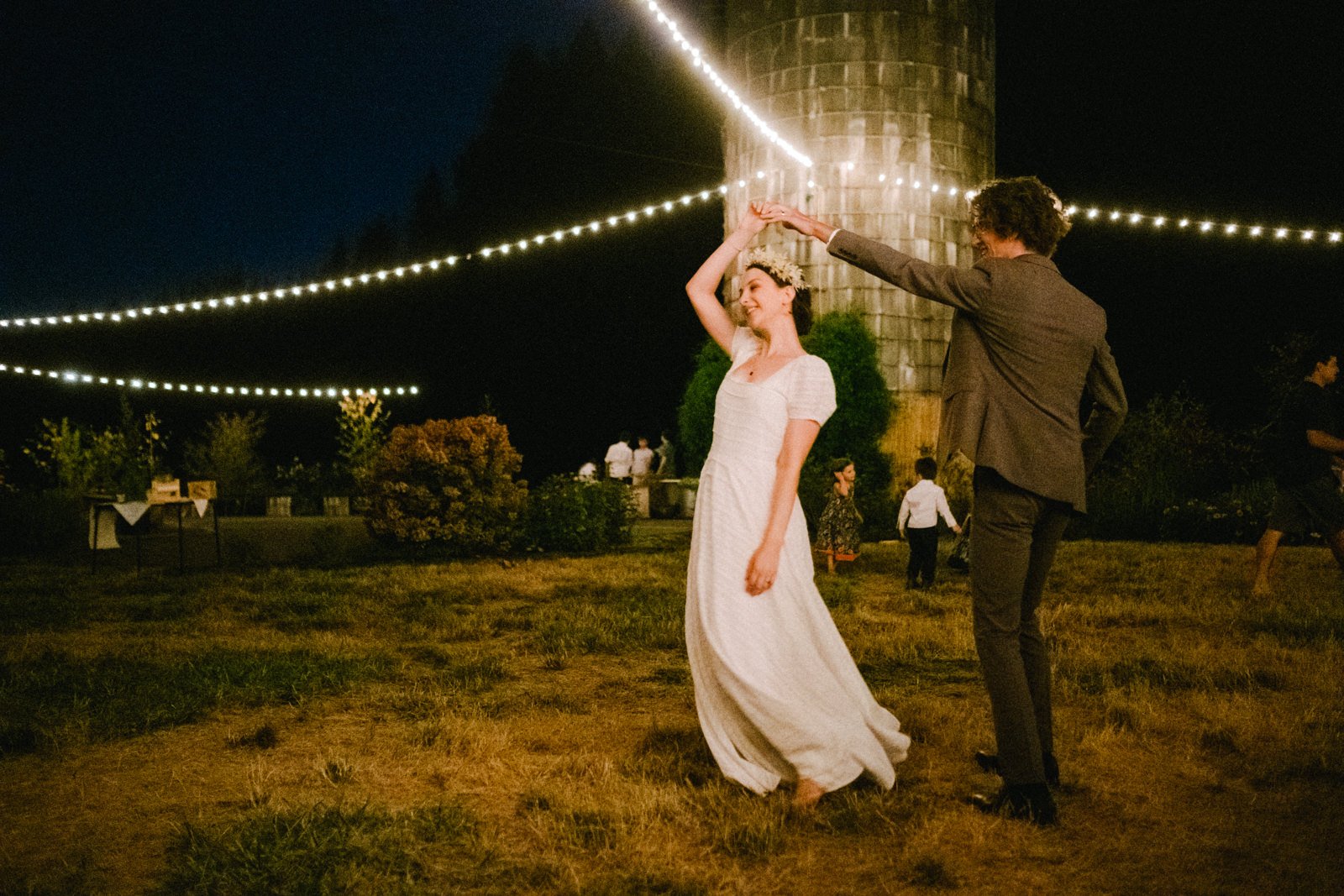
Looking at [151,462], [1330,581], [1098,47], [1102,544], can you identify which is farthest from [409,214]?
[1330,581]

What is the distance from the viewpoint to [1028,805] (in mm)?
2979

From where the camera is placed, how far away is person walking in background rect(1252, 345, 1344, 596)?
656 cm

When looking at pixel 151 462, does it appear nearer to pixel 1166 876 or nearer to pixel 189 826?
pixel 189 826

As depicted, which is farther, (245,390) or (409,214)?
(409,214)

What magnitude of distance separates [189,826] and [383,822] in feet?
1.67

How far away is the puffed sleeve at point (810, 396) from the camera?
321cm

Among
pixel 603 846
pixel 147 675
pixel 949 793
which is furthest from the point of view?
pixel 147 675

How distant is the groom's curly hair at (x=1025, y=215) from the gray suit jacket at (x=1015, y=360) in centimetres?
8

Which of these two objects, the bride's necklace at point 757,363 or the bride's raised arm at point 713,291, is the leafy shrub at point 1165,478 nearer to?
the bride's raised arm at point 713,291

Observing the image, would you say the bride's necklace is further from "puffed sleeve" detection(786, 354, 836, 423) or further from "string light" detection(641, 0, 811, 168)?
"string light" detection(641, 0, 811, 168)

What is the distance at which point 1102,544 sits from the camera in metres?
10.4

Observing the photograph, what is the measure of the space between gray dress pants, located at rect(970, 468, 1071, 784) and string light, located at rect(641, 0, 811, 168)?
27.5 ft

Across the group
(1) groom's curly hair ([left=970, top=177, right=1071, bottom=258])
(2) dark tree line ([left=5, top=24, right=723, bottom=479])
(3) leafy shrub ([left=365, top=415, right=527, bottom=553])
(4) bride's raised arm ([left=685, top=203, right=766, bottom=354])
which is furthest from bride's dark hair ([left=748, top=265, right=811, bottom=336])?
(2) dark tree line ([left=5, top=24, right=723, bottom=479])

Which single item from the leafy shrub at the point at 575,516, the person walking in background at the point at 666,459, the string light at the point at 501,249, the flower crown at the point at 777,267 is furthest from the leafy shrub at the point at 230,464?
the flower crown at the point at 777,267
